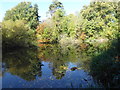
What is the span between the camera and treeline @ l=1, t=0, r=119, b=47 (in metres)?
15.7

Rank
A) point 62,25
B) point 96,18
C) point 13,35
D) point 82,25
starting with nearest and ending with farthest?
point 13,35 → point 96,18 → point 82,25 → point 62,25

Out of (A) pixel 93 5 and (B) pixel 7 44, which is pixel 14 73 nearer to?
(B) pixel 7 44

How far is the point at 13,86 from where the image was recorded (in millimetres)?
5895

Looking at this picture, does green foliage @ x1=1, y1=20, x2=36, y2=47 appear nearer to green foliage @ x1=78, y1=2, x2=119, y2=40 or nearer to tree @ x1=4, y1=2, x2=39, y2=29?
green foliage @ x1=78, y1=2, x2=119, y2=40

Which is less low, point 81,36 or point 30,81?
point 81,36

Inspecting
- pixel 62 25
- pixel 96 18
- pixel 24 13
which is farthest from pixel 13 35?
pixel 24 13

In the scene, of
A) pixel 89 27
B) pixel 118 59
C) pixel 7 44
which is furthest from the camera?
pixel 89 27

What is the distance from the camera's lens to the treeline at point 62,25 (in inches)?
617

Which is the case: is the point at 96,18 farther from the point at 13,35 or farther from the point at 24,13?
the point at 24,13

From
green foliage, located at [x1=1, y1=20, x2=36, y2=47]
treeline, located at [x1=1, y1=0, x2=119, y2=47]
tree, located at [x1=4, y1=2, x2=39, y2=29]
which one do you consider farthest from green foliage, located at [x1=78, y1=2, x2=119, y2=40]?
tree, located at [x1=4, y1=2, x2=39, y2=29]

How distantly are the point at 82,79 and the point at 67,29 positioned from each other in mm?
15708

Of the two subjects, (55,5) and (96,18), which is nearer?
(96,18)

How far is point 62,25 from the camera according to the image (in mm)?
21875

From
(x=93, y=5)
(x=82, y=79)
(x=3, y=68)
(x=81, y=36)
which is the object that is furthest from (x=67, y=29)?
(x=82, y=79)
